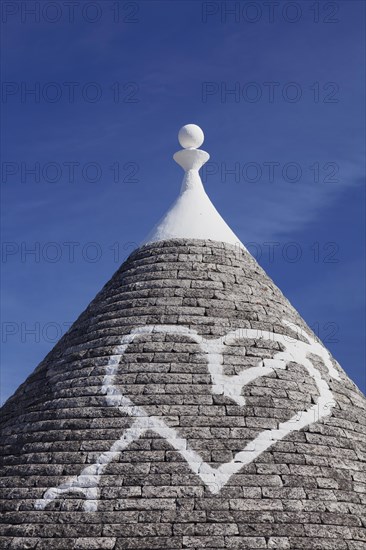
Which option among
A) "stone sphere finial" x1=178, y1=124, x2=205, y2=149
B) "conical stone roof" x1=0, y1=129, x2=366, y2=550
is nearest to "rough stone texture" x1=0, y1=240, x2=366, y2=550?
"conical stone roof" x1=0, y1=129, x2=366, y2=550

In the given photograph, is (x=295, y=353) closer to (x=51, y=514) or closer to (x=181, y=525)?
(x=181, y=525)

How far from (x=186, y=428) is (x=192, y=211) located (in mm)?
3992

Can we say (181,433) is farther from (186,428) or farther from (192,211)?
(192,211)

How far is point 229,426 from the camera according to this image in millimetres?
9070

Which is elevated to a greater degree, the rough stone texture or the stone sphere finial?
the stone sphere finial

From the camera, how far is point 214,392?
367 inches

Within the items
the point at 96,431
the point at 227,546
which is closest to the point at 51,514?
the point at 96,431

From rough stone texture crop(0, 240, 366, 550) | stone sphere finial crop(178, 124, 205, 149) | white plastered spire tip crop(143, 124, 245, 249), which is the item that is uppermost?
stone sphere finial crop(178, 124, 205, 149)

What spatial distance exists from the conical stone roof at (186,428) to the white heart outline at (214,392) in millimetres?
15

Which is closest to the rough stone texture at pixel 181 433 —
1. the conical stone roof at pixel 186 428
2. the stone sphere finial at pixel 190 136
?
the conical stone roof at pixel 186 428

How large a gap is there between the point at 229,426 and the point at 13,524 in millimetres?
2579

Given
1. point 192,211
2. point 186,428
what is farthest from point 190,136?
point 186,428

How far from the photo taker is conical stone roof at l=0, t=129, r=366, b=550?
841 centimetres

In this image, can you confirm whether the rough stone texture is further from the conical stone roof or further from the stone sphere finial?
the stone sphere finial
